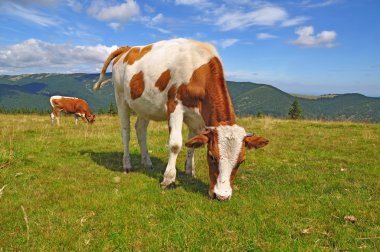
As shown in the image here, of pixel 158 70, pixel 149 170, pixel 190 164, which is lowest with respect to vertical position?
pixel 149 170

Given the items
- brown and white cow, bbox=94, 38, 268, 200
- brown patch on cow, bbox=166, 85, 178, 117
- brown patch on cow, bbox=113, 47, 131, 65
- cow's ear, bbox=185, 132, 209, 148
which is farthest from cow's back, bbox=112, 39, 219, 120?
cow's ear, bbox=185, 132, 209, 148

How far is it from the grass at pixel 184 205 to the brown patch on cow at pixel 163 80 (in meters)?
2.32

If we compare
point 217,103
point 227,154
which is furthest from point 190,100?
point 227,154

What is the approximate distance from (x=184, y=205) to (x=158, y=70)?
338 cm

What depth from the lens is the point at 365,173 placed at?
8602mm

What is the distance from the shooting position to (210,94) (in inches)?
269

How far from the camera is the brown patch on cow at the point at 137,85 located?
324 inches

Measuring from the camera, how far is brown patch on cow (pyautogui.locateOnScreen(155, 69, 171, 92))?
7.57 meters

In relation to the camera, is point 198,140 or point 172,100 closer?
point 198,140

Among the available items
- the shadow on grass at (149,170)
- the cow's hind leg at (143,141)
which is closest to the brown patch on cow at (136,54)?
the cow's hind leg at (143,141)

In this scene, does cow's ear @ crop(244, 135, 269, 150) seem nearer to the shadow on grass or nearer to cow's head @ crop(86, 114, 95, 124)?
the shadow on grass

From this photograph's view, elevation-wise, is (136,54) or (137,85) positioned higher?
(136,54)

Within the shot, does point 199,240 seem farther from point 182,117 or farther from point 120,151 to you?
point 120,151

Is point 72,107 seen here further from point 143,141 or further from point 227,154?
point 227,154
